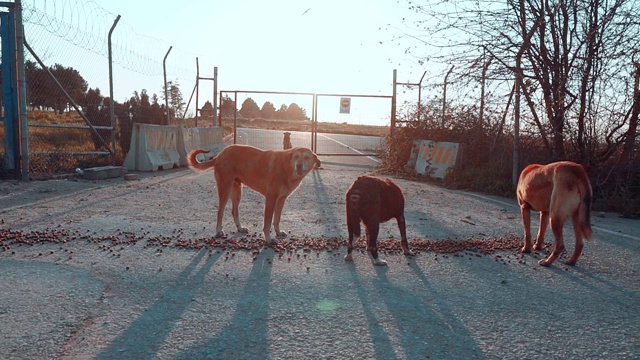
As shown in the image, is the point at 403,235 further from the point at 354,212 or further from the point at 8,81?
the point at 8,81

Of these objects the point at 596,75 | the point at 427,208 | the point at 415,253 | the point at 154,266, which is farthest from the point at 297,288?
the point at 596,75

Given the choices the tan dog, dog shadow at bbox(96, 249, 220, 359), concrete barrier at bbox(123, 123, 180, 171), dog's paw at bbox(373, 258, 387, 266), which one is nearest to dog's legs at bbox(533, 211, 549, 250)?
dog's paw at bbox(373, 258, 387, 266)

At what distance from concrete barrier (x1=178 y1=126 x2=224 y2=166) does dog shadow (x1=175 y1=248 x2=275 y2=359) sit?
11945 millimetres

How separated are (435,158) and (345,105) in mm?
6019

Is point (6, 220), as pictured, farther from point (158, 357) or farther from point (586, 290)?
point (586, 290)

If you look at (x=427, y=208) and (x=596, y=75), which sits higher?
(x=596, y=75)

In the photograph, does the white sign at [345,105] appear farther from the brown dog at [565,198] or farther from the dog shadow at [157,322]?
the dog shadow at [157,322]

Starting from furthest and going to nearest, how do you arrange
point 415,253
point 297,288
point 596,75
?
1. point 596,75
2. point 415,253
3. point 297,288

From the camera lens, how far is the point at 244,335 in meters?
3.63

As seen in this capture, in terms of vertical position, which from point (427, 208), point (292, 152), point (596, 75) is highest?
point (596, 75)

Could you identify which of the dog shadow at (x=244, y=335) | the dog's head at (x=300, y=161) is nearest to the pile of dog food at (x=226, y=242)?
the dog's head at (x=300, y=161)

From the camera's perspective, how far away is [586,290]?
4.97 meters

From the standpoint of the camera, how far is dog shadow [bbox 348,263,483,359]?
349cm

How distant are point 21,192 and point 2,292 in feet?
20.9
